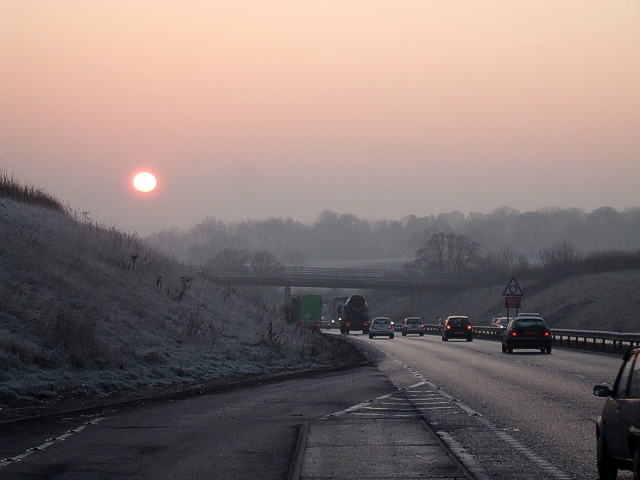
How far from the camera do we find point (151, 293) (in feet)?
103

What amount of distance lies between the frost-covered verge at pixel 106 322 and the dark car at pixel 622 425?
9.94 metres

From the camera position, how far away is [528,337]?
1531 inches

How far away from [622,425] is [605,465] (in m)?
0.78

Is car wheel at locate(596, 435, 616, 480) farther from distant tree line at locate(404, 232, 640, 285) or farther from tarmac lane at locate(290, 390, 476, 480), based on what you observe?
distant tree line at locate(404, 232, 640, 285)

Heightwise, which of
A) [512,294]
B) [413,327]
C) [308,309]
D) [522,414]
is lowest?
[522,414]

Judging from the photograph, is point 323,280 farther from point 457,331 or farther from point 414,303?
point 457,331

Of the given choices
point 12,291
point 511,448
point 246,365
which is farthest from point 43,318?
point 511,448

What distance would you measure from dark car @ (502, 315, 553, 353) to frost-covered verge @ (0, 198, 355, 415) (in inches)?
301

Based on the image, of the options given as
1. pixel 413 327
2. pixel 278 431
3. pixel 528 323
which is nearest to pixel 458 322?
pixel 413 327

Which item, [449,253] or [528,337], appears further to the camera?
[449,253]

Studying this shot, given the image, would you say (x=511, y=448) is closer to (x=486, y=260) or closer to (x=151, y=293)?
(x=151, y=293)

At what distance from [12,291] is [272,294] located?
12641 centimetres

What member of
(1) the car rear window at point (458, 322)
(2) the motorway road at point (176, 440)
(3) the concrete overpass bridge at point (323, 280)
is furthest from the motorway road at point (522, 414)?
(3) the concrete overpass bridge at point (323, 280)

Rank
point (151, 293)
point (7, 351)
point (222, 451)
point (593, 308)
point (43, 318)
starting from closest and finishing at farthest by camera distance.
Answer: point (222, 451) → point (7, 351) → point (43, 318) → point (151, 293) → point (593, 308)
